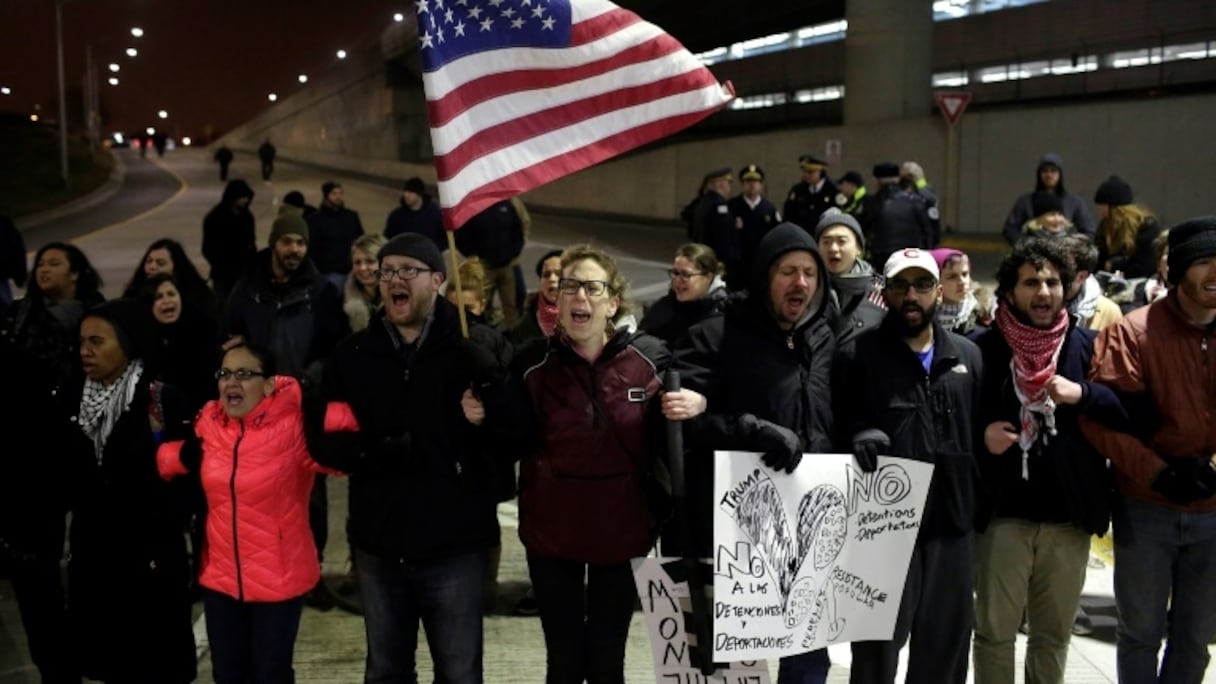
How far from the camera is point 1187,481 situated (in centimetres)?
451

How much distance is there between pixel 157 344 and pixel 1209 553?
4.95 metres

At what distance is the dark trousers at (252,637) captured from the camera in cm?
474

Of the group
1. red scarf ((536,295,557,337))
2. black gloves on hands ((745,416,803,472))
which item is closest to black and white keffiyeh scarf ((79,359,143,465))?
red scarf ((536,295,557,337))

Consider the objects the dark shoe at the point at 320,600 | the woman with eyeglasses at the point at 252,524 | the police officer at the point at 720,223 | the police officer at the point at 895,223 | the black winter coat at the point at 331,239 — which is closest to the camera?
the woman with eyeglasses at the point at 252,524

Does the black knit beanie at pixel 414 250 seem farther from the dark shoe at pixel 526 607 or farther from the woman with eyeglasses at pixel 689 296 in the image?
the dark shoe at pixel 526 607

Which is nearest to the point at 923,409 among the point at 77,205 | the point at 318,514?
the point at 318,514

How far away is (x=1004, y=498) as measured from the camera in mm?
4742

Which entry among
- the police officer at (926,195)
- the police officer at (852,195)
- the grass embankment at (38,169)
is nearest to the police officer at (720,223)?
the police officer at (852,195)

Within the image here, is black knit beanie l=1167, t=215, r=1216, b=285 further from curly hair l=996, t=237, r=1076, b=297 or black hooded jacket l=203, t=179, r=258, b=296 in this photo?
black hooded jacket l=203, t=179, r=258, b=296

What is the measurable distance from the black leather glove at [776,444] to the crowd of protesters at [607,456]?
12 mm

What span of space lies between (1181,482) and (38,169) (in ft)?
173

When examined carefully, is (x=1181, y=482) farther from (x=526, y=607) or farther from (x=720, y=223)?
(x=720, y=223)

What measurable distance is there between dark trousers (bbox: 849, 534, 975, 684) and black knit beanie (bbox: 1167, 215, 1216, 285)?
1.25m

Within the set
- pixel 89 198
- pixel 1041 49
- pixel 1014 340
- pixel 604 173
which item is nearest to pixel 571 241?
pixel 604 173
